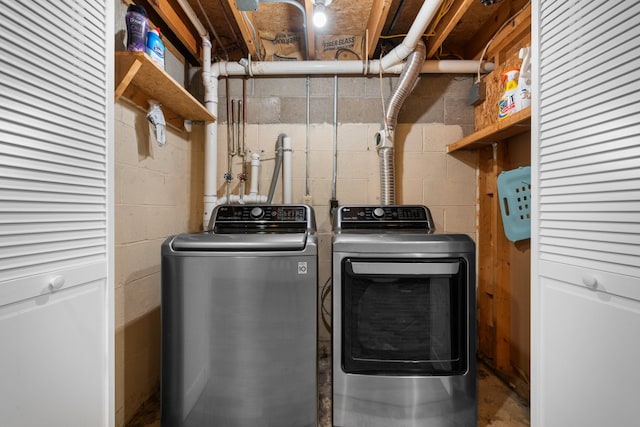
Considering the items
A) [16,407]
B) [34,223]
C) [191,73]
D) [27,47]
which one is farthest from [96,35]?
[191,73]

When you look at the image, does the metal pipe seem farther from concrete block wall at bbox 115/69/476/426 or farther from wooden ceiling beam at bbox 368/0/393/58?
wooden ceiling beam at bbox 368/0/393/58

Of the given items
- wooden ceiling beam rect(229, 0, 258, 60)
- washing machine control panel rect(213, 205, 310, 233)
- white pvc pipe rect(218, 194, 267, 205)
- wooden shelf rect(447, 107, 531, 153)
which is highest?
wooden ceiling beam rect(229, 0, 258, 60)

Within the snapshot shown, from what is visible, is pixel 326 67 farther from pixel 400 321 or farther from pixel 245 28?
pixel 400 321

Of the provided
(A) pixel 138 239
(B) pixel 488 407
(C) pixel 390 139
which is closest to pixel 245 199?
(A) pixel 138 239

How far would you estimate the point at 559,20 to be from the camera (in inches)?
38.4

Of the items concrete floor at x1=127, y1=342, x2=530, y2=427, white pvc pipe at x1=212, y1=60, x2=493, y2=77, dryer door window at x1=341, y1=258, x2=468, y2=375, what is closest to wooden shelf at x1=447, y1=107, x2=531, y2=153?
white pvc pipe at x1=212, y1=60, x2=493, y2=77

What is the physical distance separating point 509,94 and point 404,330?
4.53 ft

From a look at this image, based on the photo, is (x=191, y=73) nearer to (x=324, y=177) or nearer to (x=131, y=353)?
(x=324, y=177)

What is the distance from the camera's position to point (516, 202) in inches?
70.6

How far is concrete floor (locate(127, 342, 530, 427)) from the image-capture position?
5.11 feet

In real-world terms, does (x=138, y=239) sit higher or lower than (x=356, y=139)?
lower

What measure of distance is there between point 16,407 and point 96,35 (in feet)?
3.60

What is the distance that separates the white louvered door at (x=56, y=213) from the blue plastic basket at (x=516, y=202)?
81.3 inches

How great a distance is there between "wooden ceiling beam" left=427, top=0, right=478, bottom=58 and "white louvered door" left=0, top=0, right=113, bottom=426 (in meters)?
1.66
